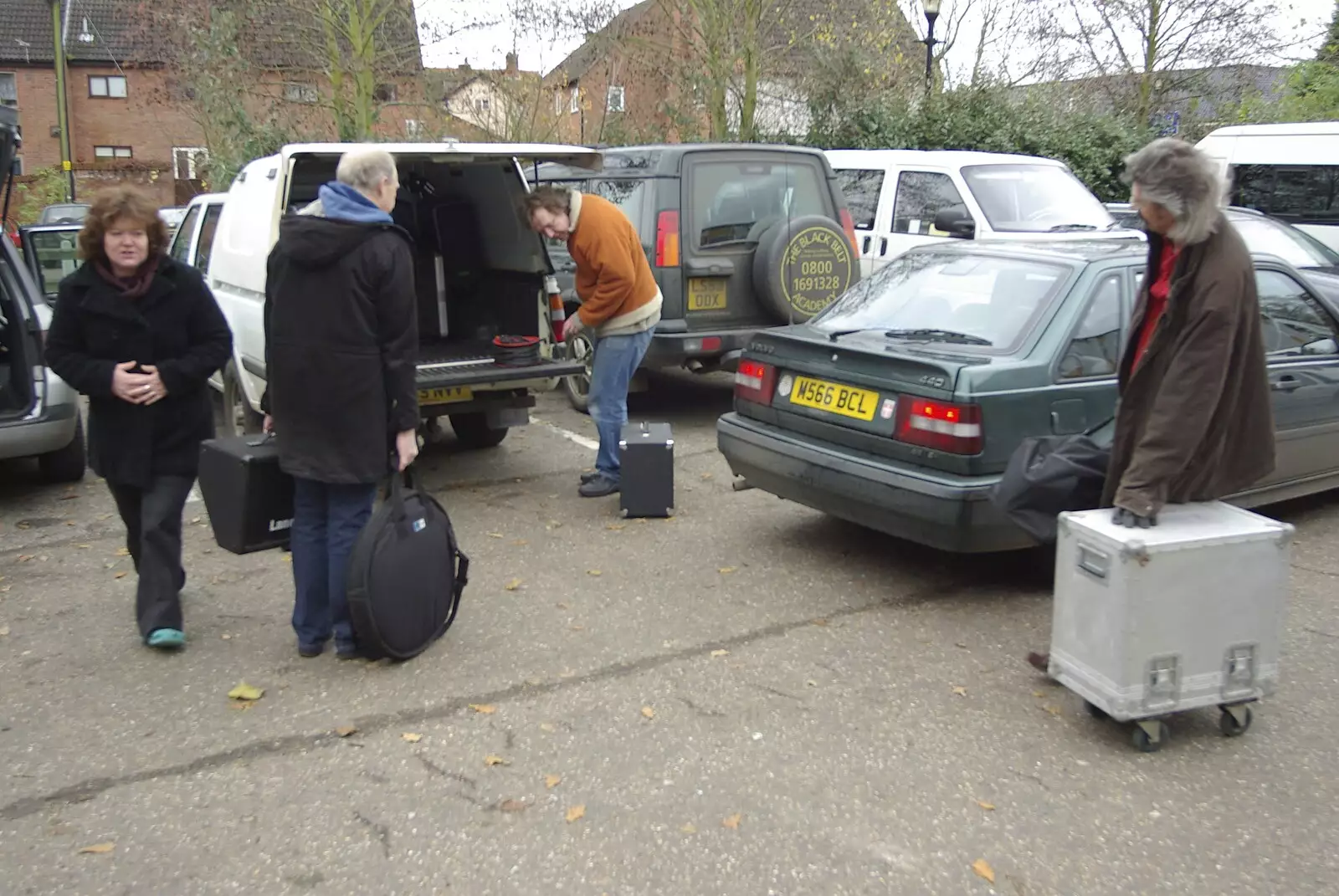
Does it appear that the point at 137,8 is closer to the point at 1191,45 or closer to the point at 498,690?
the point at 498,690

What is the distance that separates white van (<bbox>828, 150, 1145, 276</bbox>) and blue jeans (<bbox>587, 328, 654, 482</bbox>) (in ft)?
14.5

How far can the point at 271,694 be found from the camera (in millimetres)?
4328

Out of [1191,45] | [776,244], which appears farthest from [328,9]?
[1191,45]

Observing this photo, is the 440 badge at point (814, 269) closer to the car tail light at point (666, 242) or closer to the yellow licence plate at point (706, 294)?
the yellow licence plate at point (706, 294)

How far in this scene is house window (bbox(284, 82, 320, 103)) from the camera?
63.4ft

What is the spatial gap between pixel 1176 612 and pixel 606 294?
12.7ft

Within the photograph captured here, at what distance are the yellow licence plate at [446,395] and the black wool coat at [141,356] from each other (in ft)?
6.89

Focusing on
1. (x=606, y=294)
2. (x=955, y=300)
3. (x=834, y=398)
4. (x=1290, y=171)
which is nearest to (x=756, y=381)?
(x=834, y=398)

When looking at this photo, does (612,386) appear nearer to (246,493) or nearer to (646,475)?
(646,475)

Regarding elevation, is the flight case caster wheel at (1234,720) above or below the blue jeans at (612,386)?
below

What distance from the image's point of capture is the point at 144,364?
4.57 m

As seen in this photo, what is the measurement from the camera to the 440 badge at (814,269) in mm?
8555

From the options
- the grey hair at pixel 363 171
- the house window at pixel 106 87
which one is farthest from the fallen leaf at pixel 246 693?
the house window at pixel 106 87

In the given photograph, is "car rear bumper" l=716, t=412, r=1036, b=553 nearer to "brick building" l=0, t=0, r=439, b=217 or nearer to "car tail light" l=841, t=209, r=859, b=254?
"car tail light" l=841, t=209, r=859, b=254
